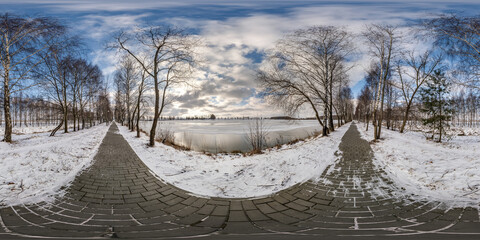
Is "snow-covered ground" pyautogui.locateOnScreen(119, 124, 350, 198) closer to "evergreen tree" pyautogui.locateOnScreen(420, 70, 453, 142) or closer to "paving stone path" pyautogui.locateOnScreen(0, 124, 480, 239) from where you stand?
"paving stone path" pyautogui.locateOnScreen(0, 124, 480, 239)

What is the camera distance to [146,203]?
4.02 meters

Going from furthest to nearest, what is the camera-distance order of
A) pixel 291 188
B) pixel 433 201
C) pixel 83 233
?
1. pixel 291 188
2. pixel 433 201
3. pixel 83 233

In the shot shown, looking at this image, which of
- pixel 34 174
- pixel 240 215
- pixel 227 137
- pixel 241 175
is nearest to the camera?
pixel 240 215

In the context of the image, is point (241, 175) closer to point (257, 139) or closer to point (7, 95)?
point (257, 139)

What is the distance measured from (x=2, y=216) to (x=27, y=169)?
3015 mm

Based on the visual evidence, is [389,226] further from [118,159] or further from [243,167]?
[118,159]

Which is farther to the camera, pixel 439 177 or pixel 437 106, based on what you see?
pixel 437 106

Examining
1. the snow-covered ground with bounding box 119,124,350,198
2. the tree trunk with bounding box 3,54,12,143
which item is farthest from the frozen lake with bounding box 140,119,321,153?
the tree trunk with bounding box 3,54,12,143

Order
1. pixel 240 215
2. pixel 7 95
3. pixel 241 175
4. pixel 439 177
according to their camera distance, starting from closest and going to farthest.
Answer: pixel 240 215 < pixel 439 177 < pixel 241 175 < pixel 7 95

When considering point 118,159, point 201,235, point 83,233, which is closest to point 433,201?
point 201,235

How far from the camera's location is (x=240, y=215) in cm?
354

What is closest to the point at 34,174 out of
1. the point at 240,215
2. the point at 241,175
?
the point at 241,175

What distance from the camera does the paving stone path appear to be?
298cm

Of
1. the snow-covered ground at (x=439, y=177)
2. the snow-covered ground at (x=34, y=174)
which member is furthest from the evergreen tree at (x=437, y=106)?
the snow-covered ground at (x=34, y=174)
